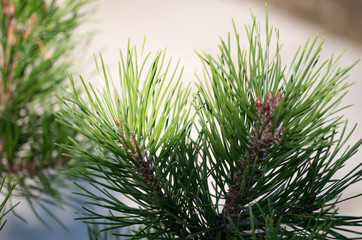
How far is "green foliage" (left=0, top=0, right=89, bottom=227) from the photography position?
0.31 m

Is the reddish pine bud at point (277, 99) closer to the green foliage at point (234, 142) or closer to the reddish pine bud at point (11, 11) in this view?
the green foliage at point (234, 142)

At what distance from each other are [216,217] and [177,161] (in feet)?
0.10

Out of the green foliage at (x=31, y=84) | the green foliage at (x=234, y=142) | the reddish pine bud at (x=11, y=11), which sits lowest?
the green foliage at (x=234, y=142)

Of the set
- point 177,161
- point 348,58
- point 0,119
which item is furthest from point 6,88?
point 348,58

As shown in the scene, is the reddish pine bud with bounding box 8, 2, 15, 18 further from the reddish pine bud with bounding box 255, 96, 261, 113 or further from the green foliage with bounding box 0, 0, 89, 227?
the reddish pine bud with bounding box 255, 96, 261, 113

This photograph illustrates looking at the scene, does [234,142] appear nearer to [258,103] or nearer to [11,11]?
[258,103]

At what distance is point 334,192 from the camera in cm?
20

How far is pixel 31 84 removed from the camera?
1.04ft

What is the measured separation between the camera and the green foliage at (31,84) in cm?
31

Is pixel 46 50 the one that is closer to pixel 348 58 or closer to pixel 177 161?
pixel 177 161

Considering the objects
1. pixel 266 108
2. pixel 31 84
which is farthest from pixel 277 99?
pixel 31 84

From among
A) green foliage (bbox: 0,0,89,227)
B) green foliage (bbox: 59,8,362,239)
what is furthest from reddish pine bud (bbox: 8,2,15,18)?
green foliage (bbox: 59,8,362,239)

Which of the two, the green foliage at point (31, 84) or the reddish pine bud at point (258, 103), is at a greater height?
the green foliage at point (31, 84)

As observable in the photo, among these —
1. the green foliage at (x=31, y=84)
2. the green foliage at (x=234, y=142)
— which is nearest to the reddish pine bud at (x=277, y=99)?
the green foliage at (x=234, y=142)
